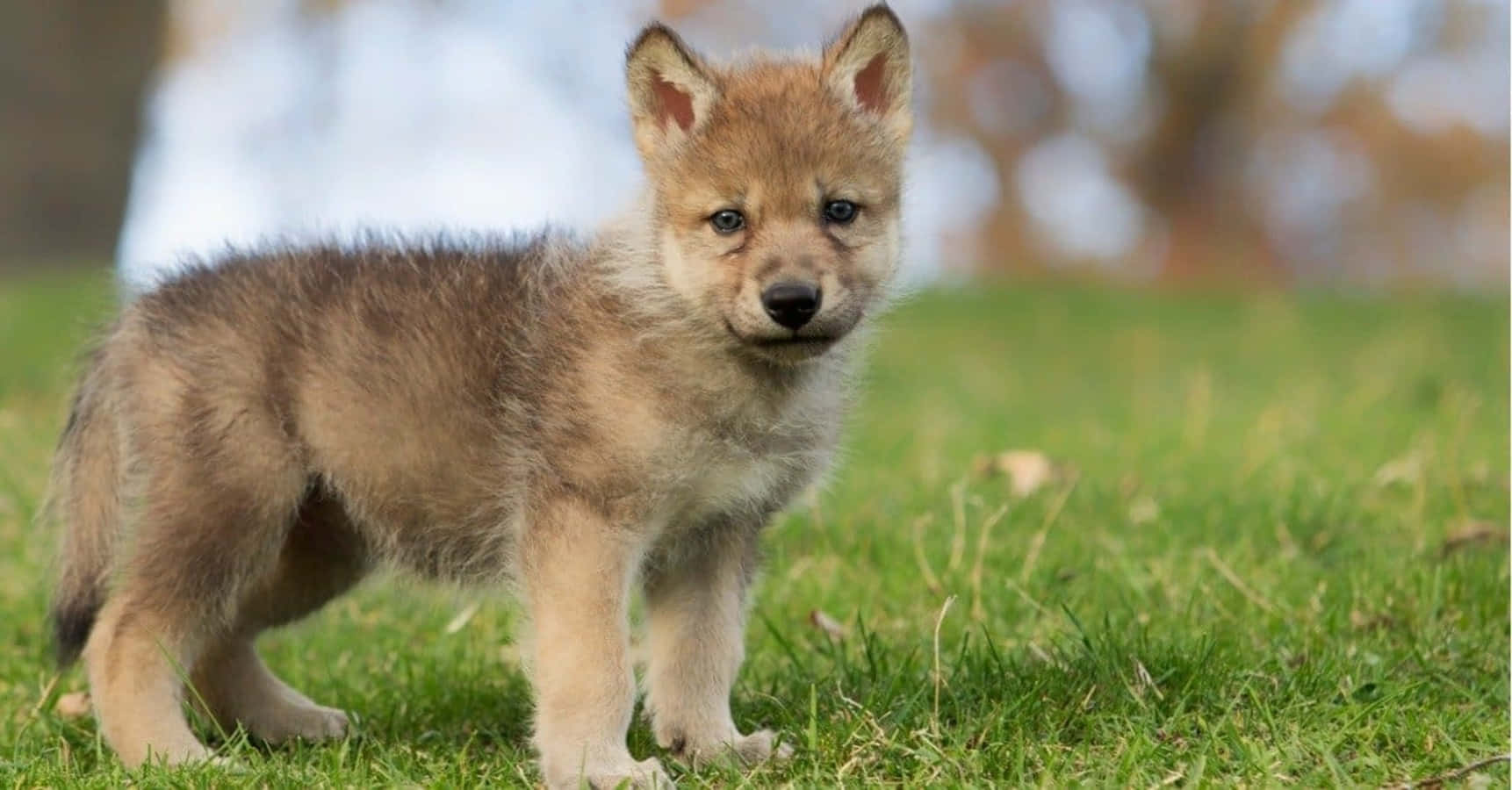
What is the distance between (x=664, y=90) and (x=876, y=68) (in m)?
0.53

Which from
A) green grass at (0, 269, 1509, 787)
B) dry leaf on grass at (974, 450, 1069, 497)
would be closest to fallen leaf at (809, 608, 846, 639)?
green grass at (0, 269, 1509, 787)

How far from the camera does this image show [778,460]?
4.05 metres

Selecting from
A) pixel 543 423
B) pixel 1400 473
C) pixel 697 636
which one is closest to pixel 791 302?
pixel 543 423

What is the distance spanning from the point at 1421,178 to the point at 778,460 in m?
24.3

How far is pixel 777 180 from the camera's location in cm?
389

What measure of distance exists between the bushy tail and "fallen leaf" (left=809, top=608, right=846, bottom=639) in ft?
6.34

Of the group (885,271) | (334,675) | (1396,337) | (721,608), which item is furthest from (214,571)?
(1396,337)

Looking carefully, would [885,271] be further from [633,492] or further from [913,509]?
[913,509]

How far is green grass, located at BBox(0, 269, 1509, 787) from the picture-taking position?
3779 millimetres

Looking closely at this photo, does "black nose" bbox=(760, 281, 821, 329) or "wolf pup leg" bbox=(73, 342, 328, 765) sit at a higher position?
"black nose" bbox=(760, 281, 821, 329)

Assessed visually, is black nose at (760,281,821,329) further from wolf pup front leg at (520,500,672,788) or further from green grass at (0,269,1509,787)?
green grass at (0,269,1509,787)

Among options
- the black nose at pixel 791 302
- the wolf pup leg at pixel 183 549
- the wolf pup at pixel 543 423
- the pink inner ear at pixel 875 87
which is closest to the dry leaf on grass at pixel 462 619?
the wolf pup at pixel 543 423

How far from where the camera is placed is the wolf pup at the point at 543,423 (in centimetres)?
388

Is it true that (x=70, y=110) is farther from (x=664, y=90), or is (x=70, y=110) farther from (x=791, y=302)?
(x=791, y=302)
